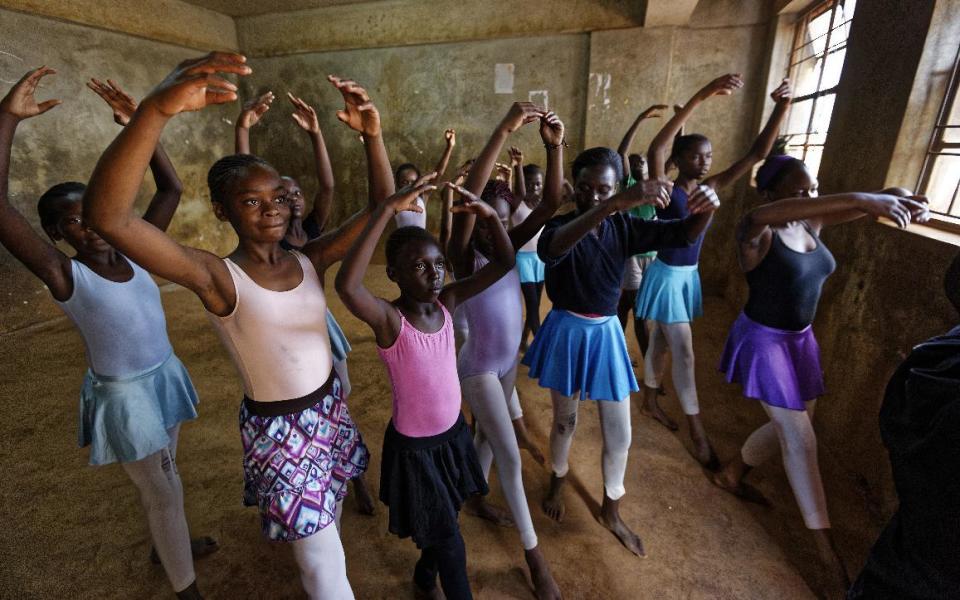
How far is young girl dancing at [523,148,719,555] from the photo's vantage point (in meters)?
1.85

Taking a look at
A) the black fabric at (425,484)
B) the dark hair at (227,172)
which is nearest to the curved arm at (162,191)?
the dark hair at (227,172)

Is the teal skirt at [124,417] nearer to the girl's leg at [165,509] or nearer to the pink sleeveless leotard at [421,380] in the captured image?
the girl's leg at [165,509]

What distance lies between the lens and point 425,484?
1.58 m

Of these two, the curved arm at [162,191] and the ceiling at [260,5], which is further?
the ceiling at [260,5]

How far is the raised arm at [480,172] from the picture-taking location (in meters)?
1.82

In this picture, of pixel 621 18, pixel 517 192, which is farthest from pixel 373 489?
pixel 621 18

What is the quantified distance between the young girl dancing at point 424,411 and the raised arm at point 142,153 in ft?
1.94

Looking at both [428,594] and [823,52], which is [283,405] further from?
[823,52]

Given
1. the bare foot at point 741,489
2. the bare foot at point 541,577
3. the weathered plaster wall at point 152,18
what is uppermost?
the weathered plaster wall at point 152,18

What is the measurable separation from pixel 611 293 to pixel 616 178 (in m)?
0.48

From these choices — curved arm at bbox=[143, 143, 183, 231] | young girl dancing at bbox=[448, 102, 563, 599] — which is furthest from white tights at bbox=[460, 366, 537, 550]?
curved arm at bbox=[143, 143, 183, 231]

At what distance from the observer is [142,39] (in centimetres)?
584

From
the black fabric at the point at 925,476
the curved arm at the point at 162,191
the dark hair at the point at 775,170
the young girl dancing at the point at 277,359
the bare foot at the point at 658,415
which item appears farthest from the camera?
the bare foot at the point at 658,415

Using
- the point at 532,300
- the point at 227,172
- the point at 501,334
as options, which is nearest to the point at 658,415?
the point at 532,300
